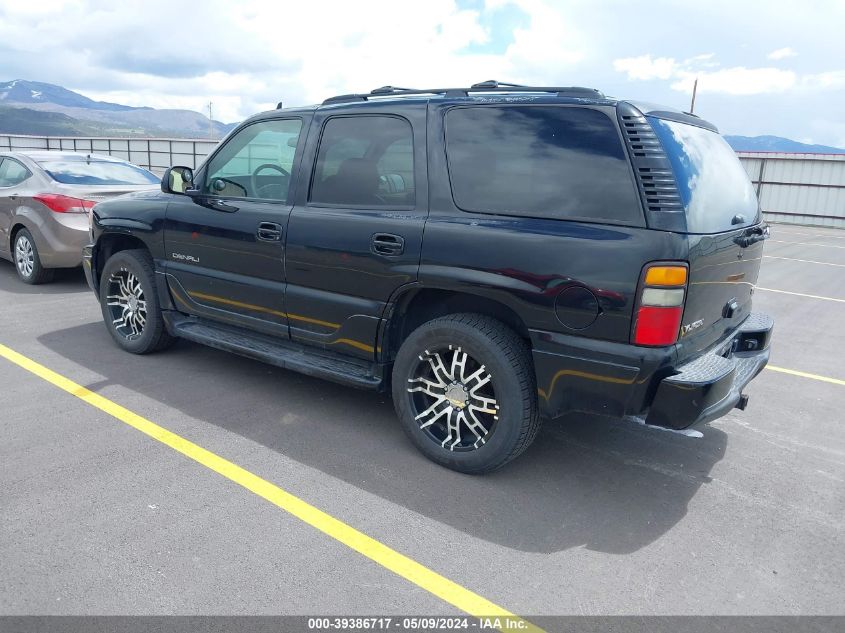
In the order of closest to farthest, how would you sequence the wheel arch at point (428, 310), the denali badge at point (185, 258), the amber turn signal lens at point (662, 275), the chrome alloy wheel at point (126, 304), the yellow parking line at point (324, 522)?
1. the yellow parking line at point (324, 522)
2. the amber turn signal lens at point (662, 275)
3. the wheel arch at point (428, 310)
4. the denali badge at point (185, 258)
5. the chrome alloy wheel at point (126, 304)

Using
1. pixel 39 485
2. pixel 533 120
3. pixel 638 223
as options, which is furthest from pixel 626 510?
pixel 39 485

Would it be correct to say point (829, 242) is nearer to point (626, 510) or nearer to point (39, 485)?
point (626, 510)

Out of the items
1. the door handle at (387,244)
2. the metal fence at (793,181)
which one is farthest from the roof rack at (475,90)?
the metal fence at (793,181)

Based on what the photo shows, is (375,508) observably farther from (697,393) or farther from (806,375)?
(806,375)

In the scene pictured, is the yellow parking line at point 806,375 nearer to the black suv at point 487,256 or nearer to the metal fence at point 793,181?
the black suv at point 487,256

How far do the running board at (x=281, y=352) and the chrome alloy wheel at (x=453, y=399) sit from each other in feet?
1.03

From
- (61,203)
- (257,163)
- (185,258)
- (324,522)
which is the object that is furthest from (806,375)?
(61,203)

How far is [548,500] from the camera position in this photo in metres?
3.28

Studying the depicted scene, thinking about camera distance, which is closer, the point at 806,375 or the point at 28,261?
the point at 806,375

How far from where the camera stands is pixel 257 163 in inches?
175

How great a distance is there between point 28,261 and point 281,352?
5.06m

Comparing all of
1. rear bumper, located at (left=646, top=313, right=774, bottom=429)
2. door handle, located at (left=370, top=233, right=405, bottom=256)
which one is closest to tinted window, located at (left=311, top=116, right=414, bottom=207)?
door handle, located at (left=370, top=233, right=405, bottom=256)

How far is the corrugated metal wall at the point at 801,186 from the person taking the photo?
25.0m

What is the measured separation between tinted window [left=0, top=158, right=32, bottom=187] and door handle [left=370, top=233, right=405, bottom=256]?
6.00 m
